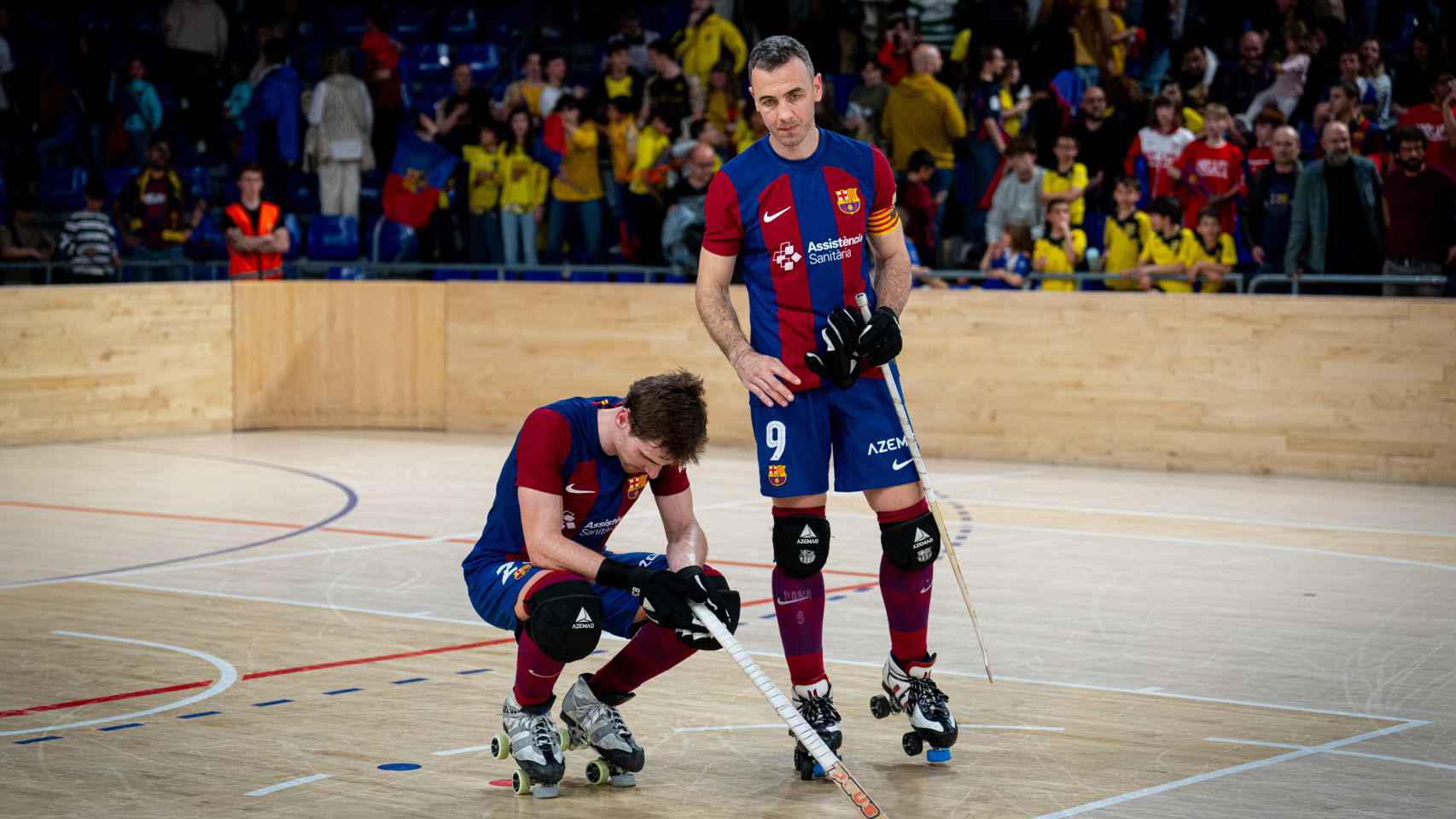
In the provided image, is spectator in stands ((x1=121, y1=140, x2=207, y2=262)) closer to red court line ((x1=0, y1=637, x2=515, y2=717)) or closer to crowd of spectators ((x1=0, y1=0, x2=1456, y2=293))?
crowd of spectators ((x1=0, y1=0, x2=1456, y2=293))

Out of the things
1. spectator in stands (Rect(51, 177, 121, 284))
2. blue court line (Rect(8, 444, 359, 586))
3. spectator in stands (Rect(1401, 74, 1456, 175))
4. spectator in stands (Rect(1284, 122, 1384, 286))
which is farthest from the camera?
spectator in stands (Rect(51, 177, 121, 284))

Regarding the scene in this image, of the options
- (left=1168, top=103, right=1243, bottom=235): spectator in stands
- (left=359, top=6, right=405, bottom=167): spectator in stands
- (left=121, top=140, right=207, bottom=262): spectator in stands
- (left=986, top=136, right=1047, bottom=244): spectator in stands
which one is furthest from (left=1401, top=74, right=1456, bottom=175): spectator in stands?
(left=121, top=140, right=207, bottom=262): spectator in stands

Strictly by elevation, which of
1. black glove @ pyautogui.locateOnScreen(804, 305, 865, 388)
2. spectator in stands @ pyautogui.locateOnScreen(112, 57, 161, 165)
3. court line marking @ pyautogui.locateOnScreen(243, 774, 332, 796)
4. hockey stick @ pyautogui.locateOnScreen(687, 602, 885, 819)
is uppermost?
spectator in stands @ pyautogui.locateOnScreen(112, 57, 161, 165)

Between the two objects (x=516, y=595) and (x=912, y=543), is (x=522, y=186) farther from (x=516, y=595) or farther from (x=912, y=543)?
(x=516, y=595)

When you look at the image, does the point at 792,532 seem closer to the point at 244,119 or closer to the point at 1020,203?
the point at 1020,203

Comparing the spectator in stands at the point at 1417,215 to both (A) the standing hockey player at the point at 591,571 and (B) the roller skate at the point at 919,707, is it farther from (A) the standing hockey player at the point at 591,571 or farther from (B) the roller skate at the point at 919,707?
(A) the standing hockey player at the point at 591,571

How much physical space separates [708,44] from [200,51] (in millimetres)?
7056

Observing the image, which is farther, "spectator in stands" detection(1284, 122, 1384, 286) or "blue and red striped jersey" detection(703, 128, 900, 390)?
"spectator in stands" detection(1284, 122, 1384, 286)

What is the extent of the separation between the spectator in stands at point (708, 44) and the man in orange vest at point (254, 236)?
4.05m

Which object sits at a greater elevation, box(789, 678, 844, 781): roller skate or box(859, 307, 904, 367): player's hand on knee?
box(859, 307, 904, 367): player's hand on knee

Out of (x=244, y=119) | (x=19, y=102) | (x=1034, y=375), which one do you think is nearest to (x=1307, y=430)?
(x=1034, y=375)

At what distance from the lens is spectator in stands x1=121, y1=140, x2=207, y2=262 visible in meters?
18.9

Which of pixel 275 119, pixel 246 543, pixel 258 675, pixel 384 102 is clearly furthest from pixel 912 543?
pixel 275 119

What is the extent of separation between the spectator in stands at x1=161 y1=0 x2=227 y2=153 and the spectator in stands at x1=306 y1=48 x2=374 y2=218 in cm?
286
